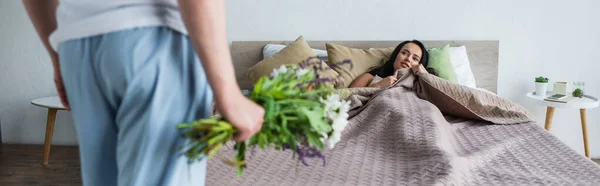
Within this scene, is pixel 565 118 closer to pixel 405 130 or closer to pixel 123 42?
pixel 405 130

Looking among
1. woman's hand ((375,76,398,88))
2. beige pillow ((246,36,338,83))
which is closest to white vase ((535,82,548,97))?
woman's hand ((375,76,398,88))

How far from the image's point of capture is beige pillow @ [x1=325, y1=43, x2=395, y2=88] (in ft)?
11.2

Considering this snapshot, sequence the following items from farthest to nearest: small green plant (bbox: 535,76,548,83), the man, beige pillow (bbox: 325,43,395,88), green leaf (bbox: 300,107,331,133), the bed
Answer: small green plant (bbox: 535,76,548,83)
beige pillow (bbox: 325,43,395,88)
the bed
green leaf (bbox: 300,107,331,133)
the man

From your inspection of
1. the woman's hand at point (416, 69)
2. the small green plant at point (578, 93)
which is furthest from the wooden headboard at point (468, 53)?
the woman's hand at point (416, 69)

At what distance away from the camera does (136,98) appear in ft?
2.94

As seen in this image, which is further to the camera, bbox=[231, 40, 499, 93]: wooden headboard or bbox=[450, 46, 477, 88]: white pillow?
bbox=[231, 40, 499, 93]: wooden headboard

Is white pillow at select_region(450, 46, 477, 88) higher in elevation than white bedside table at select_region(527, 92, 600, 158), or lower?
higher

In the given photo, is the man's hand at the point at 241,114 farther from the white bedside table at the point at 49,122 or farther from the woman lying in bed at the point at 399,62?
the white bedside table at the point at 49,122

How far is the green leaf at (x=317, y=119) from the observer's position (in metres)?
1.01

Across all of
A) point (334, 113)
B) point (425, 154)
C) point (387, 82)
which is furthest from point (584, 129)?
point (334, 113)

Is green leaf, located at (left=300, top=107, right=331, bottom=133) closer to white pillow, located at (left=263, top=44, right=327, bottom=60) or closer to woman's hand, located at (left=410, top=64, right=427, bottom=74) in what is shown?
woman's hand, located at (left=410, top=64, right=427, bottom=74)

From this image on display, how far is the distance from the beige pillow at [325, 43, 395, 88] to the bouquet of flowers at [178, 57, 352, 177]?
7.38ft

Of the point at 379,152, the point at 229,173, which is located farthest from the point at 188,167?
the point at 379,152

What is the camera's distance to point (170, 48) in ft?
3.04
